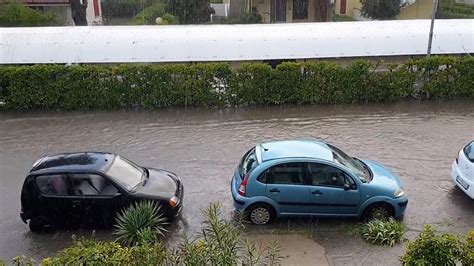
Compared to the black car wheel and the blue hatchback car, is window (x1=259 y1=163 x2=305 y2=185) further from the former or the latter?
the black car wheel

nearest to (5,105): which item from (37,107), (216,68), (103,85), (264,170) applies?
(37,107)

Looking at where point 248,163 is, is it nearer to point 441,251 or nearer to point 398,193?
point 398,193

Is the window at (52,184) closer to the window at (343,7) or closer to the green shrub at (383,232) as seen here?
the green shrub at (383,232)

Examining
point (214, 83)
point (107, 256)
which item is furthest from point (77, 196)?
point (214, 83)

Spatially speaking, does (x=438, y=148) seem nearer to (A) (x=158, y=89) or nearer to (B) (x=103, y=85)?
(A) (x=158, y=89)

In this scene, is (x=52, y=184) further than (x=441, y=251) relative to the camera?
Yes

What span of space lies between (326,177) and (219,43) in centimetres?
1093

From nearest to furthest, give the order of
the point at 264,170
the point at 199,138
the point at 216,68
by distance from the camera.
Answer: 1. the point at 264,170
2. the point at 199,138
3. the point at 216,68

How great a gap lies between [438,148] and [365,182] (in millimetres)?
5289

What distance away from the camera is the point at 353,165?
36.9 ft

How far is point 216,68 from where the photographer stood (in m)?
18.7

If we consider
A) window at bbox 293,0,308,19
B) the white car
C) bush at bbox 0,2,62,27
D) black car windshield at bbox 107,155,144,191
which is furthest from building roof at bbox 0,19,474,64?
window at bbox 293,0,308,19

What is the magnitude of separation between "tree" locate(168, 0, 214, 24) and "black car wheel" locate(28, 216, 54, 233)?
25.0 m

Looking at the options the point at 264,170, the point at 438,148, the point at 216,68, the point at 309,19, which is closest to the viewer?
the point at 264,170
